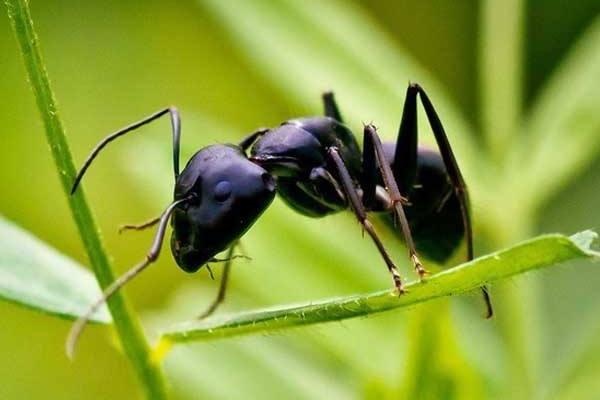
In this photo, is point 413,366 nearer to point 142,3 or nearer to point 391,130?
point 391,130

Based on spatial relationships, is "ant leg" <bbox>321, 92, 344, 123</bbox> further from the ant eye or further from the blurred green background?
the ant eye

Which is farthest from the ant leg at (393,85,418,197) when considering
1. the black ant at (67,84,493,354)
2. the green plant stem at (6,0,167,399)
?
the green plant stem at (6,0,167,399)

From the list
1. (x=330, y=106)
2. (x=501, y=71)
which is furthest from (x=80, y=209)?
(x=501, y=71)

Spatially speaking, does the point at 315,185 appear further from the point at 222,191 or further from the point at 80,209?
the point at 80,209

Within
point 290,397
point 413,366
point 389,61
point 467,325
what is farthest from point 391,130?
point 413,366

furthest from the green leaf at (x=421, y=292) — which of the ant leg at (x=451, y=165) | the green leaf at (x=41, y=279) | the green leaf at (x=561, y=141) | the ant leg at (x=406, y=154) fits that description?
the green leaf at (x=561, y=141)

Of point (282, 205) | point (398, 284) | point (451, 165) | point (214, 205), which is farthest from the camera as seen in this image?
point (282, 205)
